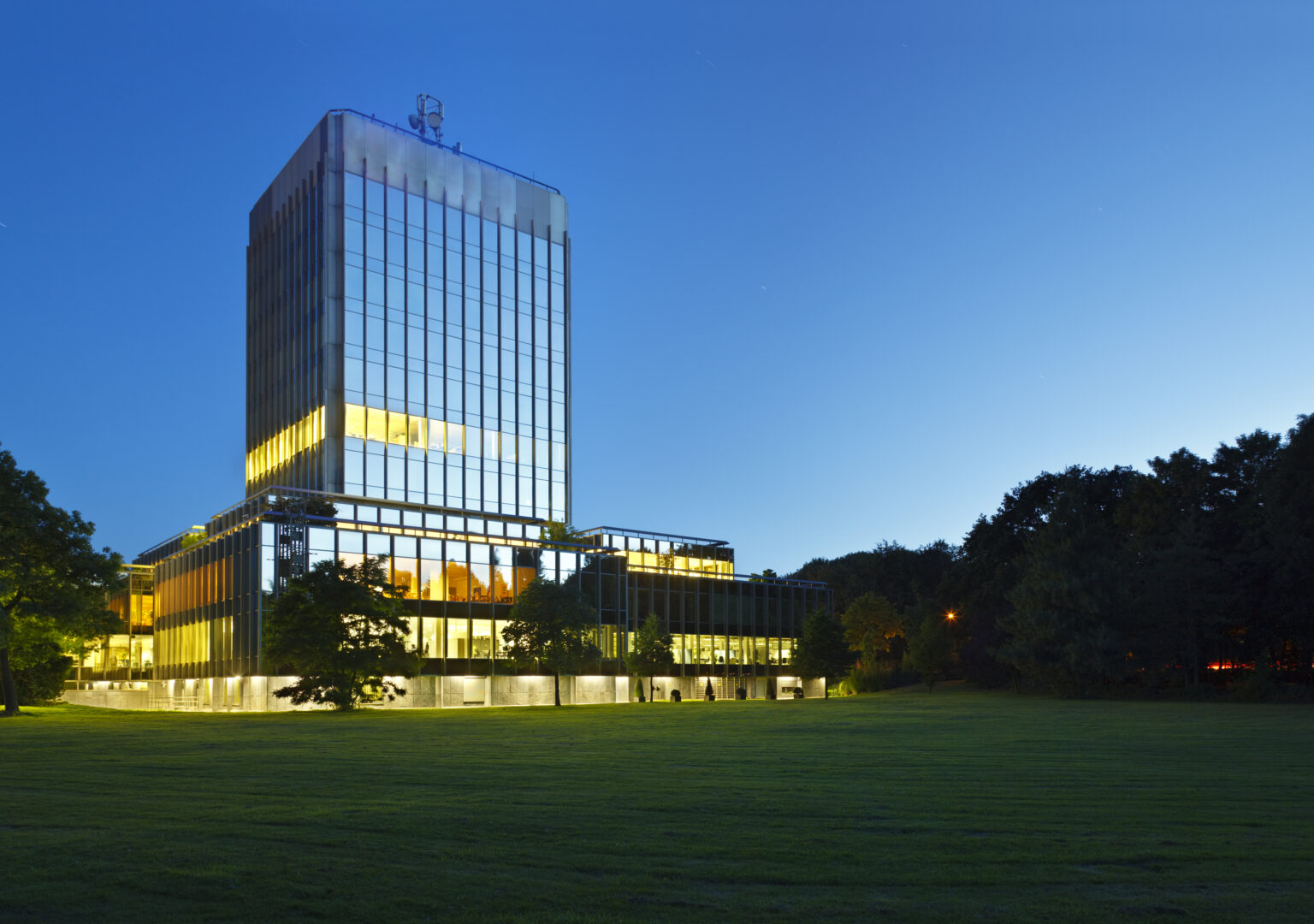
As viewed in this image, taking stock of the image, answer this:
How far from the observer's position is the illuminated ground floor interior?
62.8m

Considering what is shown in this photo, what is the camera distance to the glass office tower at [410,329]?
85.2m

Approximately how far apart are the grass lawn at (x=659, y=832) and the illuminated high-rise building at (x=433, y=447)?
43.4m

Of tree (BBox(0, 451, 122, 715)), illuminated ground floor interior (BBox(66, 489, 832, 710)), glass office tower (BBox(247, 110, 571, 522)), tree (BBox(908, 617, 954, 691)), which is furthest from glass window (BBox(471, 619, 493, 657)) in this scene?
tree (BBox(908, 617, 954, 691))

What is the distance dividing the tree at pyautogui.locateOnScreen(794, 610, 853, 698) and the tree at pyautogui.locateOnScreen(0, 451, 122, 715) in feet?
157

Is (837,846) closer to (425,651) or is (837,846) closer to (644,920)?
(644,920)

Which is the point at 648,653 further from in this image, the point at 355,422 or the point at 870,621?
the point at 870,621

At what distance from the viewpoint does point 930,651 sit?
8256 cm

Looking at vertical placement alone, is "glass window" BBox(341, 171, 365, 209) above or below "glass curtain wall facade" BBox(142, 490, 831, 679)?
above

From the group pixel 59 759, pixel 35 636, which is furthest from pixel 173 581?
pixel 59 759

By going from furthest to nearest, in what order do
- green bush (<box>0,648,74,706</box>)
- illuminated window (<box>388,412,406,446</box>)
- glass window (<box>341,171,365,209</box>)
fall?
glass window (<box>341,171,365,209</box>) → illuminated window (<box>388,412,406,446</box>) → green bush (<box>0,648,74,706</box>)

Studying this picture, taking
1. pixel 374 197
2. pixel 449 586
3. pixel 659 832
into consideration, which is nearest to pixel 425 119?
pixel 374 197

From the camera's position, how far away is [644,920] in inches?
319

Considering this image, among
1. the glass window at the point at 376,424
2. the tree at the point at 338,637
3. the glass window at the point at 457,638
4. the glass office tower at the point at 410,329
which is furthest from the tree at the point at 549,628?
the glass window at the point at 376,424

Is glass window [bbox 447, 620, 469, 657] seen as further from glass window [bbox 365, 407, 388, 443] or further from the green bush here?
the green bush
